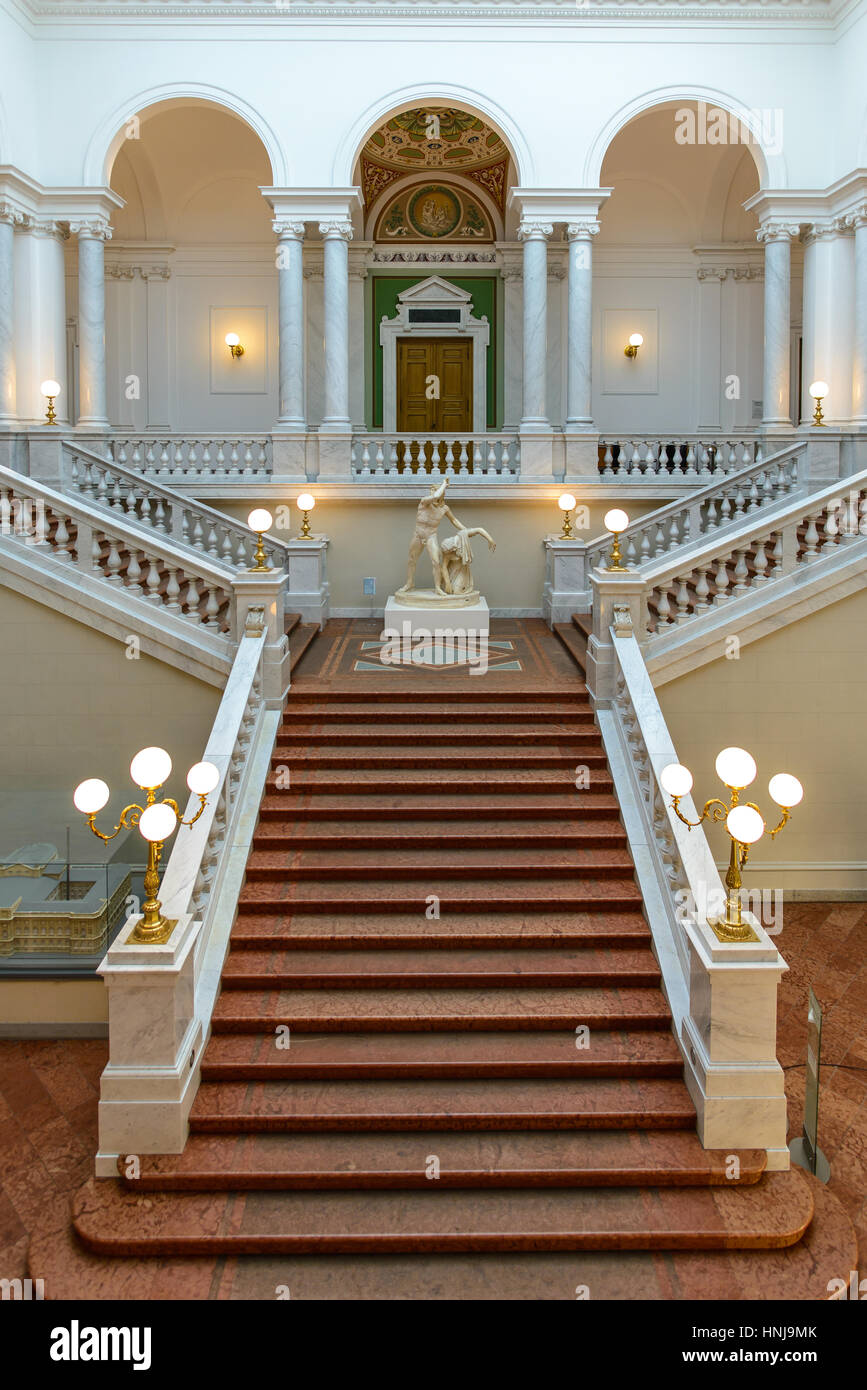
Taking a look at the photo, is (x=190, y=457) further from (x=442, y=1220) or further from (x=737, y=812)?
(x=442, y=1220)

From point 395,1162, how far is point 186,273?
50.4 feet

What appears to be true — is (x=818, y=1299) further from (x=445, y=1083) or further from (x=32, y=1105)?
(x=32, y=1105)

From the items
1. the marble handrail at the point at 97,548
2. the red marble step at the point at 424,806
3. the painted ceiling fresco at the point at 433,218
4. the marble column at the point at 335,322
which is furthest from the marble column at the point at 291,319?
the red marble step at the point at 424,806

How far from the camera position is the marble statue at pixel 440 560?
11141 millimetres

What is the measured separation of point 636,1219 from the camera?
5094mm

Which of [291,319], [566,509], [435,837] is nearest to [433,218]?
[291,319]

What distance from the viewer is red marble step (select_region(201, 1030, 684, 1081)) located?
19.4ft

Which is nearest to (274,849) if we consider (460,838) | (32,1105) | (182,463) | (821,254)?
(460,838)

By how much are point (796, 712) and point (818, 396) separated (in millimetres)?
5430

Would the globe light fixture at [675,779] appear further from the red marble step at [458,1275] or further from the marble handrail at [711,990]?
the red marble step at [458,1275]

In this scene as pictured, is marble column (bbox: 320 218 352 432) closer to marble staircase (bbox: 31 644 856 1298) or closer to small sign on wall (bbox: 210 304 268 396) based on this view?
small sign on wall (bbox: 210 304 268 396)

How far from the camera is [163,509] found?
12.7m

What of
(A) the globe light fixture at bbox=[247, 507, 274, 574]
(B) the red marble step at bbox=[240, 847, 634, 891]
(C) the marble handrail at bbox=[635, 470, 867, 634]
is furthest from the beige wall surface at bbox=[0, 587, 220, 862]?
(C) the marble handrail at bbox=[635, 470, 867, 634]
